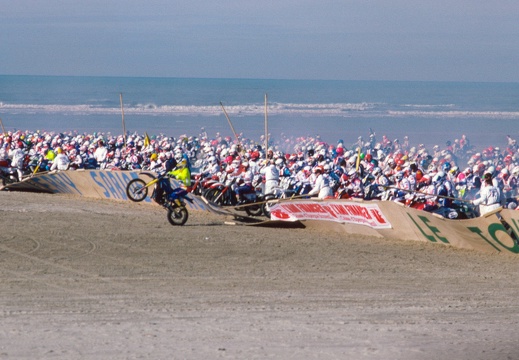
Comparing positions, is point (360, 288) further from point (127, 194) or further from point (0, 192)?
point (0, 192)

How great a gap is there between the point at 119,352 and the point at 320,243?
8.35 meters

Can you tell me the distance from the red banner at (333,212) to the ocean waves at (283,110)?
73805 mm

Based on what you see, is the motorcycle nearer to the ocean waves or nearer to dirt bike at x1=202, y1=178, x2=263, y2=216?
dirt bike at x1=202, y1=178, x2=263, y2=216

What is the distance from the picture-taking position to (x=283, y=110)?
10294 centimetres

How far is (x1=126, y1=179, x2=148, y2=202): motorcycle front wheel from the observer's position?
73.4 feet

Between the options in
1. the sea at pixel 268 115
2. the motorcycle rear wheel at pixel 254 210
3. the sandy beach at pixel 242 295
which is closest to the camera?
the sandy beach at pixel 242 295

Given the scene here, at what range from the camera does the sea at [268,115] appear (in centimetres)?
6794

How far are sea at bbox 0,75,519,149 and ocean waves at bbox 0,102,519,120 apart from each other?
0.11 m

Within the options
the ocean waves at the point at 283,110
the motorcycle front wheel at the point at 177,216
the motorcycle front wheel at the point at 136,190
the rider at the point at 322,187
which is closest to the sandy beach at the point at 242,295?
the motorcycle front wheel at the point at 177,216

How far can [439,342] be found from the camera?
909cm

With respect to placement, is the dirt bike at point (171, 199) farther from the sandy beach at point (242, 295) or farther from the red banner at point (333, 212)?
the red banner at point (333, 212)

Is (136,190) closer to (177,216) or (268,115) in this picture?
(177,216)

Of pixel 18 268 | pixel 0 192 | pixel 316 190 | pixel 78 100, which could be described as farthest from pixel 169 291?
pixel 78 100

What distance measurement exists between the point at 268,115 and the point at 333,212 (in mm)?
73838
